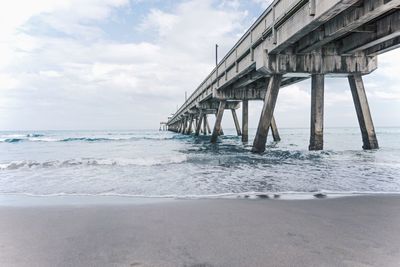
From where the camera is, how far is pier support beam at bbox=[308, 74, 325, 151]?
12.7m

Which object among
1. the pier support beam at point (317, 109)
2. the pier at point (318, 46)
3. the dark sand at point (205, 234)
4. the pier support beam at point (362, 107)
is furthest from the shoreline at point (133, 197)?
the pier support beam at point (362, 107)

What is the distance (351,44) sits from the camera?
11.8 metres

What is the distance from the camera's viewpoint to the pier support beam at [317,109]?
12742 mm

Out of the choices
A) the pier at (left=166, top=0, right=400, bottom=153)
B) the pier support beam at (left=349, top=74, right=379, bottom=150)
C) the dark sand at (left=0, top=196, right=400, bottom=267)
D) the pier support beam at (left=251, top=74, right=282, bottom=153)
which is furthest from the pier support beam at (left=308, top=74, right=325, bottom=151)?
the dark sand at (left=0, top=196, right=400, bottom=267)

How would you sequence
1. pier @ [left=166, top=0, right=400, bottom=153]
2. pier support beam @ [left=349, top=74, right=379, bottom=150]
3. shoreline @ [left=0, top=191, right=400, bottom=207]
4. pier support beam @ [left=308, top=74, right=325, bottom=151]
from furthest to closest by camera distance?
pier support beam @ [left=349, top=74, right=379, bottom=150]
pier support beam @ [left=308, top=74, right=325, bottom=151]
pier @ [left=166, top=0, right=400, bottom=153]
shoreline @ [left=0, top=191, right=400, bottom=207]

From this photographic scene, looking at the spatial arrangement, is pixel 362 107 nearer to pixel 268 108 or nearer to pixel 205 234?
pixel 268 108

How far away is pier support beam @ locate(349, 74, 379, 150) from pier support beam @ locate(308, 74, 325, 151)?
188 cm

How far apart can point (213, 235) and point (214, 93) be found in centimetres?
2229

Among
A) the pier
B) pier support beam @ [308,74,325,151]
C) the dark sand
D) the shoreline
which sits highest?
the pier

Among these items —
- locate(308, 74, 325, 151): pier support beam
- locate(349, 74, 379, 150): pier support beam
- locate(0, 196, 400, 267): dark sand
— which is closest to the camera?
locate(0, 196, 400, 267): dark sand

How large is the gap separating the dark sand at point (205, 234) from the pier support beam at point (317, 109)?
9180 mm

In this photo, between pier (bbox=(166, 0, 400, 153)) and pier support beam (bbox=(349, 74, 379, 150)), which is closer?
pier (bbox=(166, 0, 400, 153))

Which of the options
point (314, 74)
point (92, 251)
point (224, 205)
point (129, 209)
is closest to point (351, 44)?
point (314, 74)

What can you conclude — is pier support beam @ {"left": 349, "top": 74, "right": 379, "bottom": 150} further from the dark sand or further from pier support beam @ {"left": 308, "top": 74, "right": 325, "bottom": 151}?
the dark sand
